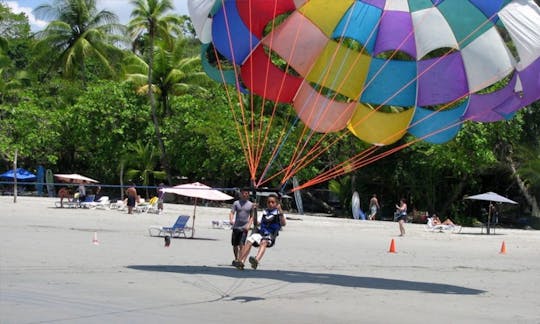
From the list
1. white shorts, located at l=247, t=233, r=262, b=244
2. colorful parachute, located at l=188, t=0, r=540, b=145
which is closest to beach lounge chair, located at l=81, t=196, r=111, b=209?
colorful parachute, located at l=188, t=0, r=540, b=145

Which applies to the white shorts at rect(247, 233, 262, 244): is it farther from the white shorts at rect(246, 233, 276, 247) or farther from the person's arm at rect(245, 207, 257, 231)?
the person's arm at rect(245, 207, 257, 231)

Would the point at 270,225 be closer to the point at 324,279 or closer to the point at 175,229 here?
the point at 324,279

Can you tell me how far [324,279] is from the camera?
1352 centimetres

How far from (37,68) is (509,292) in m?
51.7

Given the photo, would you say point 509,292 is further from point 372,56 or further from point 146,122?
point 146,122

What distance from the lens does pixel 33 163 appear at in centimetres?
5466

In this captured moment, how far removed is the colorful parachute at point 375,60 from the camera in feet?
46.3

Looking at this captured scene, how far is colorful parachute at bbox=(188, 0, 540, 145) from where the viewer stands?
46.3ft

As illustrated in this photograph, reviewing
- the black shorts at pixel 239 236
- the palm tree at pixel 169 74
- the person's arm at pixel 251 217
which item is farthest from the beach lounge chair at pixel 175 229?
the palm tree at pixel 169 74

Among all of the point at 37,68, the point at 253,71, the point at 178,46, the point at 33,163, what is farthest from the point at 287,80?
the point at 37,68

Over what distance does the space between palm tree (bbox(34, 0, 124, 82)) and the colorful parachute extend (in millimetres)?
39665

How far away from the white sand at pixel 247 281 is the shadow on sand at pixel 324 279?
0.06 feet

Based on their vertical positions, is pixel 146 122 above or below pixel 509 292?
above

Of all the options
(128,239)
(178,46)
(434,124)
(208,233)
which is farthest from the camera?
(178,46)
